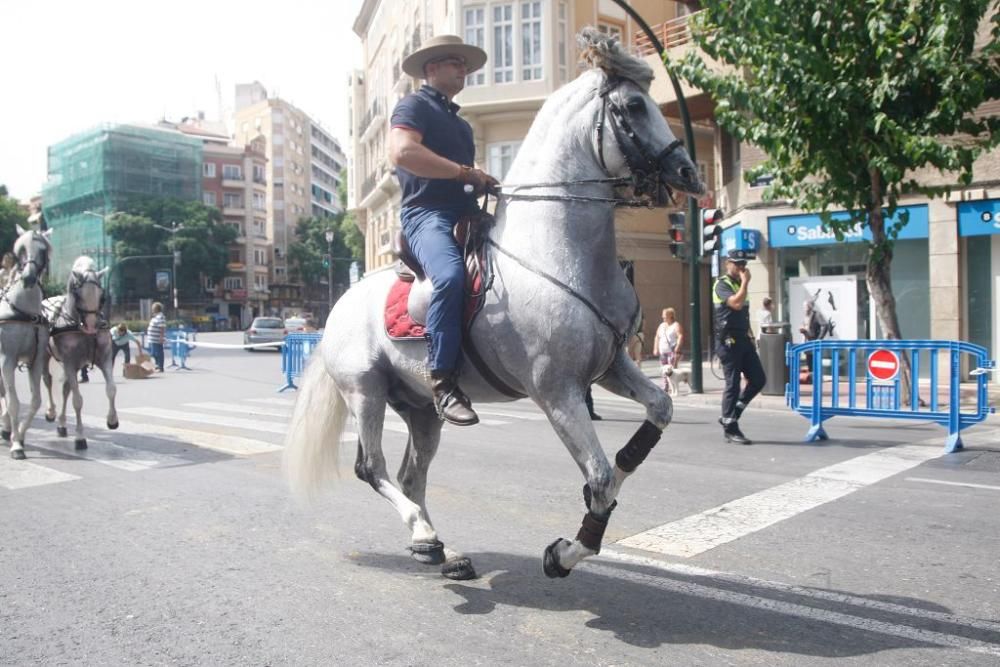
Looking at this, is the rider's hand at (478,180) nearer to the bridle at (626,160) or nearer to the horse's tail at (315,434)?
the bridle at (626,160)

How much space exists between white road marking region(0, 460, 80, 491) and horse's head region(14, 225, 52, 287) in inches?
76.5

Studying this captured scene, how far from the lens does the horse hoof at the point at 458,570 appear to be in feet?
13.8

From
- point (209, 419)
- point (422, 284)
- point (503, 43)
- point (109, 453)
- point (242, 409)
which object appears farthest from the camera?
point (503, 43)

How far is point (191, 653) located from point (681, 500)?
376 cm

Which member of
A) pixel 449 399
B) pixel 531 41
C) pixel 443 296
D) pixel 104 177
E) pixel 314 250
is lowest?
pixel 449 399

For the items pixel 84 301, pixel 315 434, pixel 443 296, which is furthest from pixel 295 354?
pixel 443 296

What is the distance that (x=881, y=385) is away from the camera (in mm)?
9469

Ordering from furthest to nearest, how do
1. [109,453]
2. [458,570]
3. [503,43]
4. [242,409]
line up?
[503,43] < [242,409] < [109,453] < [458,570]

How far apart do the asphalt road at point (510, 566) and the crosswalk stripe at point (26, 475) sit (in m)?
0.04

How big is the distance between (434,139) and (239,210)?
304 ft

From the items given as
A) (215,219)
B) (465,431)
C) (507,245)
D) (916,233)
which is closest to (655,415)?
(507,245)

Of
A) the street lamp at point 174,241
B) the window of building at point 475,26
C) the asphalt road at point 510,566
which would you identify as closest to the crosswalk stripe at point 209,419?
the asphalt road at point 510,566

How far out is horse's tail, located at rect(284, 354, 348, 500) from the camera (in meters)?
4.71

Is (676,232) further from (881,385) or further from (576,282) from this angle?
(576,282)
